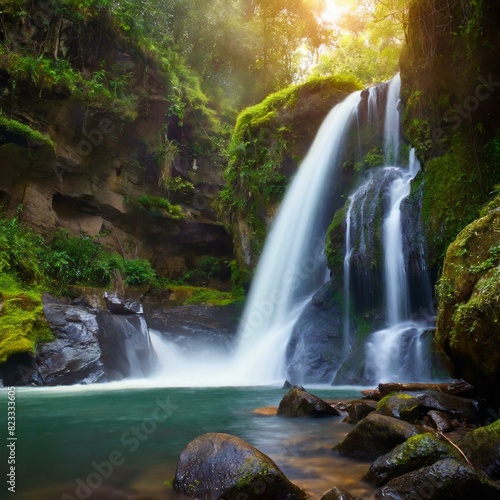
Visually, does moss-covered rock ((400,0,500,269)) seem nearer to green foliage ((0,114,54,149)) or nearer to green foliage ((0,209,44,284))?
green foliage ((0,209,44,284))

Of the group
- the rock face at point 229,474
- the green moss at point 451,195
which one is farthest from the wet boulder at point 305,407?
the green moss at point 451,195

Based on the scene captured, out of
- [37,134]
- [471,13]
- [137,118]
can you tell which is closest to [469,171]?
[471,13]

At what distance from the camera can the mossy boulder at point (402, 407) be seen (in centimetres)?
440

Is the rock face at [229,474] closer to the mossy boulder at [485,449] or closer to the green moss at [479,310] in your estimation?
the mossy boulder at [485,449]

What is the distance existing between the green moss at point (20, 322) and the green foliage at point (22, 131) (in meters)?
5.81

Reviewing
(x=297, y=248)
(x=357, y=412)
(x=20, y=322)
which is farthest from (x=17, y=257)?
(x=357, y=412)

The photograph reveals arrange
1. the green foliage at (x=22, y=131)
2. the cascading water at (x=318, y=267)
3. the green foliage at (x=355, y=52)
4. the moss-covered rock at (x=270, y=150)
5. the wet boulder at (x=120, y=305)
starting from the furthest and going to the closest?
the green foliage at (x=355, y=52) < the moss-covered rock at (x=270, y=150) < the green foliage at (x=22, y=131) < the wet boulder at (x=120, y=305) < the cascading water at (x=318, y=267)

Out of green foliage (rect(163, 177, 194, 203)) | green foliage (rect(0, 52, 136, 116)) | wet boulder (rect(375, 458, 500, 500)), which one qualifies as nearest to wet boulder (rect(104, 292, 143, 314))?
green foliage (rect(0, 52, 136, 116))

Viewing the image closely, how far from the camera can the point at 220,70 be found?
81.9ft

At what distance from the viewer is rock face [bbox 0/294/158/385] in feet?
30.8

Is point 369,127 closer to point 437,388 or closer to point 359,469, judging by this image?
point 437,388

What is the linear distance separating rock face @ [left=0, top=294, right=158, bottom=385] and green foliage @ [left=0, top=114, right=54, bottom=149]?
605cm

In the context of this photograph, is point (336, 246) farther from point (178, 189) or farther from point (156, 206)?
point (178, 189)

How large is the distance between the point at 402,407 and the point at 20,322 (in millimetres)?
8196
